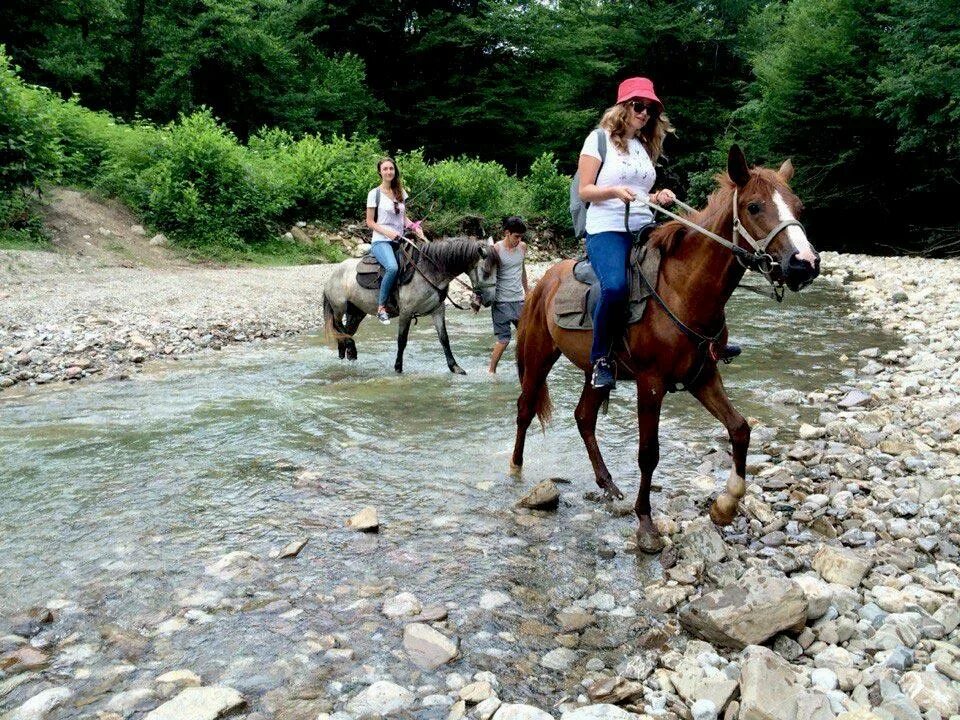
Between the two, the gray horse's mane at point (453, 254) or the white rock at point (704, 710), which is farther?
the gray horse's mane at point (453, 254)

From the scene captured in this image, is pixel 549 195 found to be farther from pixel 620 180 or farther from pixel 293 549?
pixel 293 549

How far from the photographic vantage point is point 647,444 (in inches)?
190

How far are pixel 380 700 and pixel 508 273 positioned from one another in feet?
24.7

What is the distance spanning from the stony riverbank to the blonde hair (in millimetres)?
2713

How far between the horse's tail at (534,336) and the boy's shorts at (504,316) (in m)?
3.64

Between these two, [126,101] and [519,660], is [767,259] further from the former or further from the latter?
[126,101]

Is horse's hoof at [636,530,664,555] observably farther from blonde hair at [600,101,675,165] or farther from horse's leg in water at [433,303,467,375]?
horse's leg in water at [433,303,467,375]

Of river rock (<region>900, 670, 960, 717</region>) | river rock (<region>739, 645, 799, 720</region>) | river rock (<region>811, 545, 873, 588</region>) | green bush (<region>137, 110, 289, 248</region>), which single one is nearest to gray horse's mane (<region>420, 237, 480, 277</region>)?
river rock (<region>811, 545, 873, 588</region>)

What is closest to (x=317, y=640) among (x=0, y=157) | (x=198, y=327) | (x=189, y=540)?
(x=189, y=540)

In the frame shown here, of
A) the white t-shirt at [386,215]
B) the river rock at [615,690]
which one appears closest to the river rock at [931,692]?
the river rock at [615,690]

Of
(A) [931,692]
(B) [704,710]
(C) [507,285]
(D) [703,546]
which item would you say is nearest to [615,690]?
(B) [704,710]

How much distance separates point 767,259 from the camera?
4059mm

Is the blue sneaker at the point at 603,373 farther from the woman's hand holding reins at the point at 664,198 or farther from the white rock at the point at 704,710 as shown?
the white rock at the point at 704,710

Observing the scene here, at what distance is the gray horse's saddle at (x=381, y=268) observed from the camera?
10.6 metres
